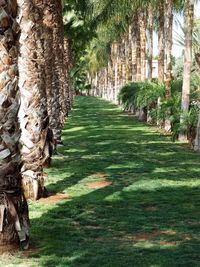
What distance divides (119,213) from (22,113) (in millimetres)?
3823

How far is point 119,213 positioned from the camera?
30.7 feet

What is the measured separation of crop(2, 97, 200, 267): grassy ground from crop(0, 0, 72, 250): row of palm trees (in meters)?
0.52

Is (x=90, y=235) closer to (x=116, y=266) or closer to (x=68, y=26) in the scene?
(x=116, y=266)

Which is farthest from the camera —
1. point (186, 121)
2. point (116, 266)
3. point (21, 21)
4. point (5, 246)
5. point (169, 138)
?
point (169, 138)

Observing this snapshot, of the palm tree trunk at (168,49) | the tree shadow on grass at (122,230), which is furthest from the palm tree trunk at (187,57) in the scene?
the tree shadow on grass at (122,230)

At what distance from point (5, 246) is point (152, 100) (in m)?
22.9

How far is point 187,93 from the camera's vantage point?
69.7ft

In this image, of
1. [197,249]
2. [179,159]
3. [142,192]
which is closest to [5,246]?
[197,249]

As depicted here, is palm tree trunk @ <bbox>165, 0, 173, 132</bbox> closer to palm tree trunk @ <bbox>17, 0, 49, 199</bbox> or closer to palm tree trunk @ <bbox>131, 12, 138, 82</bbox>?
palm tree trunk @ <bbox>17, 0, 49, 199</bbox>

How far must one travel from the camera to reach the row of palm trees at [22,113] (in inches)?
287

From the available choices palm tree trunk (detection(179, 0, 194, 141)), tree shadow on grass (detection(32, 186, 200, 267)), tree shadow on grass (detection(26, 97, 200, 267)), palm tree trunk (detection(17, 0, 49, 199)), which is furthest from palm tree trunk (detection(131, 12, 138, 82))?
tree shadow on grass (detection(32, 186, 200, 267))

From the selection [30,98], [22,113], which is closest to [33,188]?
[22,113]

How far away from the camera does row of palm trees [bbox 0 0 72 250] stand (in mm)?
7289

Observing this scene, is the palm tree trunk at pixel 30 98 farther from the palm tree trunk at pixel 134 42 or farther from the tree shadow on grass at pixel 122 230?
the palm tree trunk at pixel 134 42
